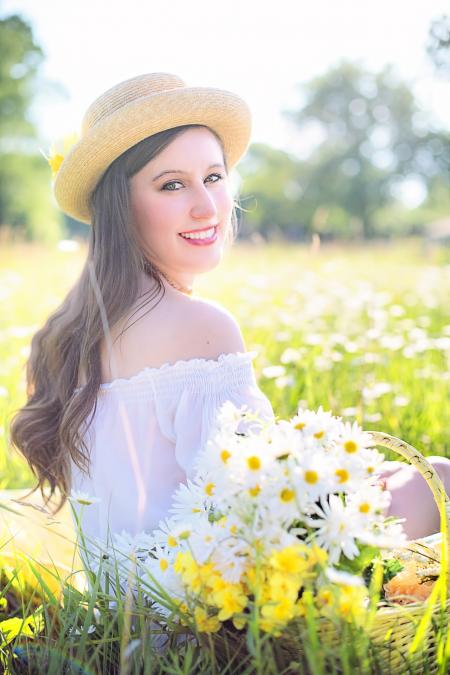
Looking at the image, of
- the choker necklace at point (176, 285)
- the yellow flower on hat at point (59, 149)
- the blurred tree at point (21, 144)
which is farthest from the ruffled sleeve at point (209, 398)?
the blurred tree at point (21, 144)

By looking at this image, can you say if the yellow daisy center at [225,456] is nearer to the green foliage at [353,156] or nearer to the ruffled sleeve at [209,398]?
the ruffled sleeve at [209,398]

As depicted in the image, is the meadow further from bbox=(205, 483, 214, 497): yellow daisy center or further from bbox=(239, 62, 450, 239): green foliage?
bbox=(239, 62, 450, 239): green foliage

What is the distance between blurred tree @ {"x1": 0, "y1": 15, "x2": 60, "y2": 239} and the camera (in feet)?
81.9

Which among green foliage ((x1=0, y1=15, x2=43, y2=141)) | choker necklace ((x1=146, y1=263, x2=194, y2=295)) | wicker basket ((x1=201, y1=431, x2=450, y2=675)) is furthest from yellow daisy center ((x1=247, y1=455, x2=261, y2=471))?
green foliage ((x1=0, y1=15, x2=43, y2=141))

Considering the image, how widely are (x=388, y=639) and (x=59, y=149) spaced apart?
6.06ft

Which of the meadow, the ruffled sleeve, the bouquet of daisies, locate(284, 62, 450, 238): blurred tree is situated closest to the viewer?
the bouquet of daisies

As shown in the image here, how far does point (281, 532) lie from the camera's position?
1.34m

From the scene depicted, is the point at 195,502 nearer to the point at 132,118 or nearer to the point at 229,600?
the point at 229,600

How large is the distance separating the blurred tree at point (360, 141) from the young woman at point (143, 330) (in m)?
38.3

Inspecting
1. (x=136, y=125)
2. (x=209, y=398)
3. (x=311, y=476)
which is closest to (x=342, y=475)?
(x=311, y=476)

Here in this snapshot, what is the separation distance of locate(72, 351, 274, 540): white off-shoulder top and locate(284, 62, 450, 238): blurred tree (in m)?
38.6

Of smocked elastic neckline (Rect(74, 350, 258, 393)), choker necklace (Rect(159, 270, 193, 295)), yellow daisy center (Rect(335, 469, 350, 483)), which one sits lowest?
yellow daisy center (Rect(335, 469, 350, 483))

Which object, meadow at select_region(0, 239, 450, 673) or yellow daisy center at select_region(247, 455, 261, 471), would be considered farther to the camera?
meadow at select_region(0, 239, 450, 673)

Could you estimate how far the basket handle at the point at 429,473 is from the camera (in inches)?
61.9
